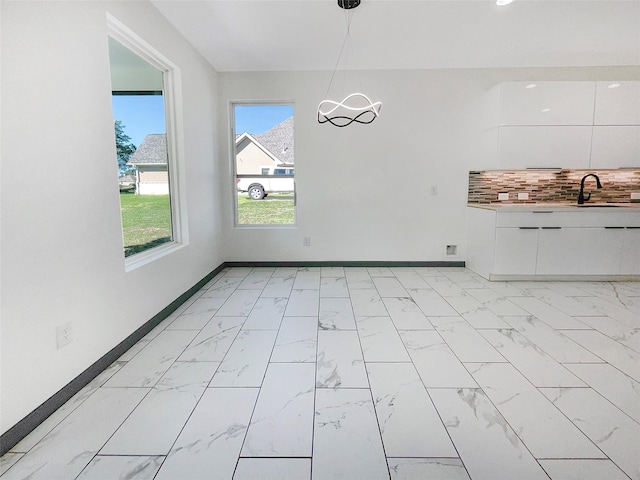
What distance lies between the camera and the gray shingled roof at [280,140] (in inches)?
175

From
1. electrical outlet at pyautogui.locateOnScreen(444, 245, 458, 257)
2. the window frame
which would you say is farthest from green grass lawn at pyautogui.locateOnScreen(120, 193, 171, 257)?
electrical outlet at pyautogui.locateOnScreen(444, 245, 458, 257)

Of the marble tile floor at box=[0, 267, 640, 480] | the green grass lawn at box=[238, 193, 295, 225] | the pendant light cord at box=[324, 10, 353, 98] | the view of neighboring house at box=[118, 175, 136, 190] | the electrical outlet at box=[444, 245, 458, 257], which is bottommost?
the marble tile floor at box=[0, 267, 640, 480]

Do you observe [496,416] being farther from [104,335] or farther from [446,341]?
[104,335]

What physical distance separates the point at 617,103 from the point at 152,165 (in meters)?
5.22

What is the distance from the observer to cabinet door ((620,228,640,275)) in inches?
149

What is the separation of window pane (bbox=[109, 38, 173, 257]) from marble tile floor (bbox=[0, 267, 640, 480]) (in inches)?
32.9

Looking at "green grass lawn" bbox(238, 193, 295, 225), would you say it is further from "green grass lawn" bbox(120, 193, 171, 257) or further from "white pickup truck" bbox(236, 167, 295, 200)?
"green grass lawn" bbox(120, 193, 171, 257)

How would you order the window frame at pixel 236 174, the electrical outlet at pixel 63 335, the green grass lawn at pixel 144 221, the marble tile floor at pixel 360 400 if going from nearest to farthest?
the marble tile floor at pixel 360 400 → the electrical outlet at pixel 63 335 → the green grass lawn at pixel 144 221 → the window frame at pixel 236 174

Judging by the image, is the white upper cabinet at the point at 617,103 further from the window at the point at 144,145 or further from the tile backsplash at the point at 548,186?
the window at the point at 144,145

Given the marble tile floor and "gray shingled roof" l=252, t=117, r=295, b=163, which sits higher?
"gray shingled roof" l=252, t=117, r=295, b=163

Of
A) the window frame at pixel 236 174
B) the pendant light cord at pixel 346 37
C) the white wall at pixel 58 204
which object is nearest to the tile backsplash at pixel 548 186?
the pendant light cord at pixel 346 37

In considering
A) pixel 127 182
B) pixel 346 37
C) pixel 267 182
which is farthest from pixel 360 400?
pixel 267 182

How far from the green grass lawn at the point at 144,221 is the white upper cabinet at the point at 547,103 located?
156 inches

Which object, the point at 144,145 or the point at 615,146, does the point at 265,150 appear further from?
the point at 615,146
